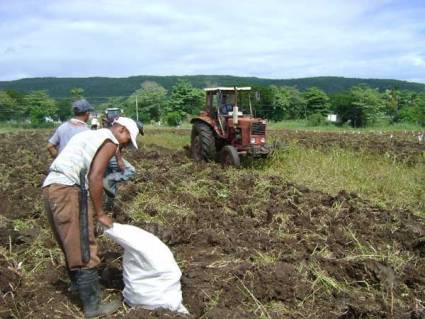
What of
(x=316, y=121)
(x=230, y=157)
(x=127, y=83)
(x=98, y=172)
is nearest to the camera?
(x=98, y=172)

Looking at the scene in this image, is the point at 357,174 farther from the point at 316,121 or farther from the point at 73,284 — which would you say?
the point at 316,121

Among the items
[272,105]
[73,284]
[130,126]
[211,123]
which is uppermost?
[130,126]

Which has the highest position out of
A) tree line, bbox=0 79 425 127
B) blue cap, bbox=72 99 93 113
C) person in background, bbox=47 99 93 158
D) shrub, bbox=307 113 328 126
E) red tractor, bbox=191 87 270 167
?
blue cap, bbox=72 99 93 113

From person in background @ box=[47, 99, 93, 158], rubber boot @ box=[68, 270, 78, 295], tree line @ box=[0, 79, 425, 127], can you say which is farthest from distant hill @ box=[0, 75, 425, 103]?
rubber boot @ box=[68, 270, 78, 295]

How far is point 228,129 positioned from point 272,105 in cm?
3685

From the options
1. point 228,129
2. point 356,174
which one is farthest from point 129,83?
point 356,174

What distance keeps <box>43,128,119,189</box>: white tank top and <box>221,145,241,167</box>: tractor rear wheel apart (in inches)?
268

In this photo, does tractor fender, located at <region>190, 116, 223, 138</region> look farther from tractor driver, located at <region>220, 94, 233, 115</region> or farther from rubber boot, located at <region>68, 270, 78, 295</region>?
rubber boot, located at <region>68, 270, 78, 295</region>

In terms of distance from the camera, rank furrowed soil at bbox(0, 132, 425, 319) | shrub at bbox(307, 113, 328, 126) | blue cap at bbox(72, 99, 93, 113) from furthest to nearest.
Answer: shrub at bbox(307, 113, 328, 126) < blue cap at bbox(72, 99, 93, 113) < furrowed soil at bbox(0, 132, 425, 319)

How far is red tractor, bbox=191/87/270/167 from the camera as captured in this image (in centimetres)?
1093

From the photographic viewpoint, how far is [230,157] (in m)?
10.8

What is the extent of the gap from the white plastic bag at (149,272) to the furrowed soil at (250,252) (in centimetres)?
12

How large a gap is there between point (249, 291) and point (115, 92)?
275ft

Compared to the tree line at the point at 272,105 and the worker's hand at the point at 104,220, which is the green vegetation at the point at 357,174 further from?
the tree line at the point at 272,105
